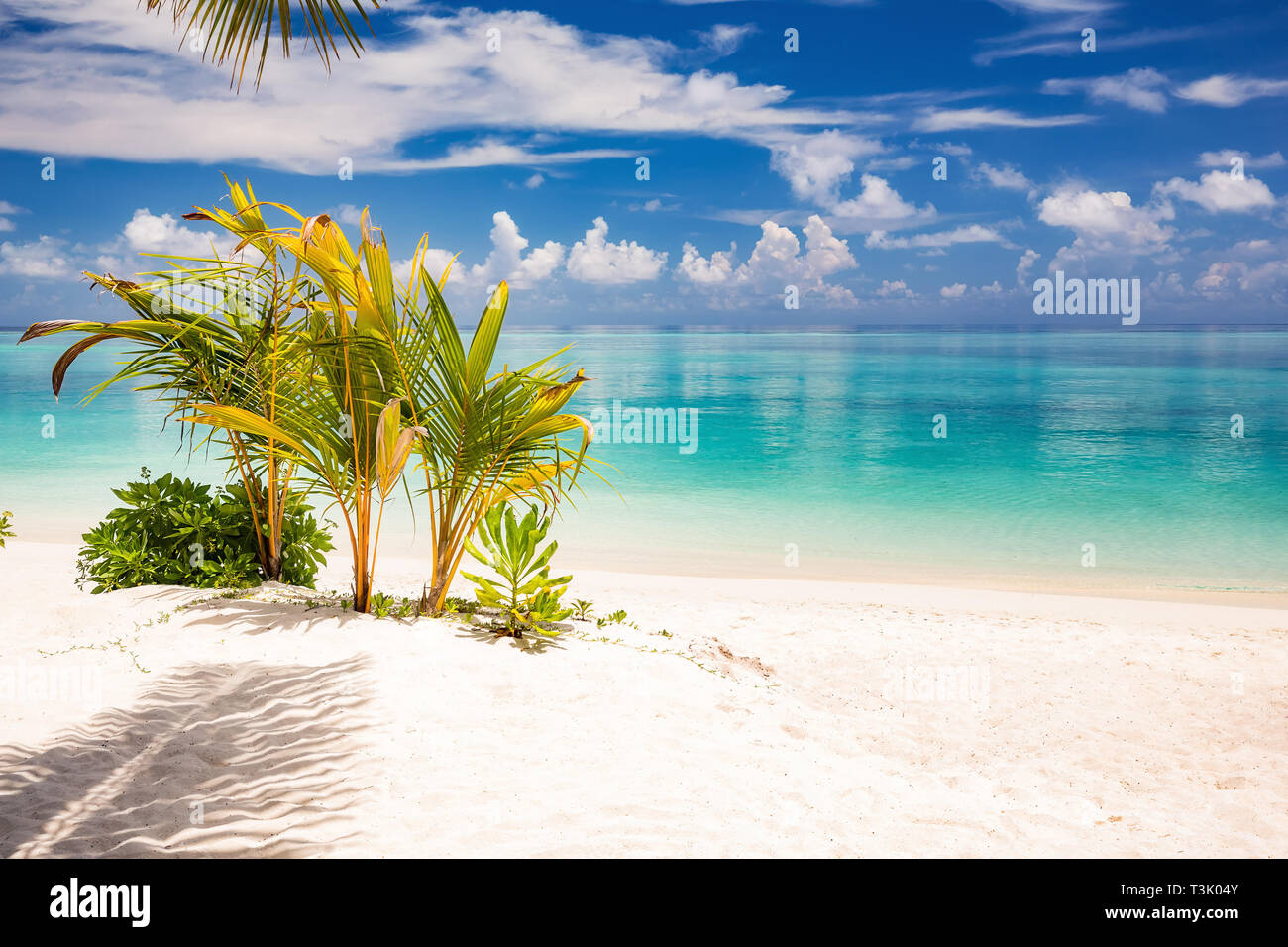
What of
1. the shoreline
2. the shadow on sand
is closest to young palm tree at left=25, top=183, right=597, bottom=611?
the shadow on sand

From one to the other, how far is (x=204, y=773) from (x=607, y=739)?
1.66 m

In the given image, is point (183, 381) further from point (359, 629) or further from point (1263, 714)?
point (1263, 714)

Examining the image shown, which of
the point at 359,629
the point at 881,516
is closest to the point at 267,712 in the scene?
the point at 359,629

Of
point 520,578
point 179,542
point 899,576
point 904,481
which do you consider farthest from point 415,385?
point 904,481

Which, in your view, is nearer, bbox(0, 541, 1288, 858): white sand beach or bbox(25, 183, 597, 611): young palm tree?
bbox(0, 541, 1288, 858): white sand beach

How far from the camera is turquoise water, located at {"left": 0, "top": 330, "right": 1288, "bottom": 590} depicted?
10539 mm

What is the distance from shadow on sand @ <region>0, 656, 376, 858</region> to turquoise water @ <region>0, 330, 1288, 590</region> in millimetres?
6271

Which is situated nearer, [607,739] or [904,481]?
[607,739]

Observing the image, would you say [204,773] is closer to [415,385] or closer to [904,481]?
[415,385]

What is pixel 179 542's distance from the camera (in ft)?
19.7

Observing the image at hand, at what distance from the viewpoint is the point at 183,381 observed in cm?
575

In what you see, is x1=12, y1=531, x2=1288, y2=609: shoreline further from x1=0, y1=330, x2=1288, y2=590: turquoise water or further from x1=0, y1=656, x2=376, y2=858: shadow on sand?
x1=0, y1=656, x2=376, y2=858: shadow on sand

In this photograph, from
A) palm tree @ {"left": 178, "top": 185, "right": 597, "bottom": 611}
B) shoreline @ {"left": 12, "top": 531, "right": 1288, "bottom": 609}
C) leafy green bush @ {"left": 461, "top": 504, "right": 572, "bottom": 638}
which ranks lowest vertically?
shoreline @ {"left": 12, "top": 531, "right": 1288, "bottom": 609}
